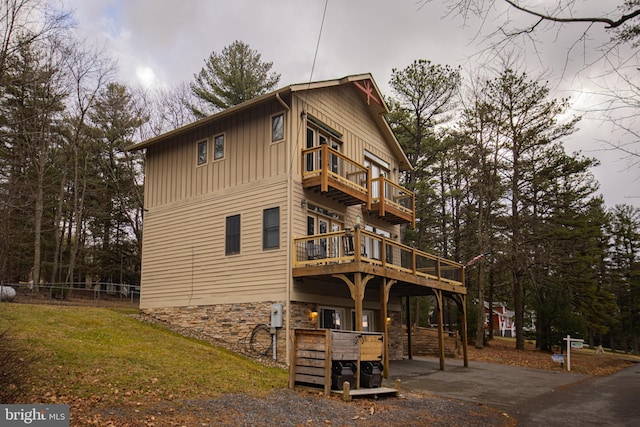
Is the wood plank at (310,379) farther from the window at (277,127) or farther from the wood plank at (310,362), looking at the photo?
the window at (277,127)

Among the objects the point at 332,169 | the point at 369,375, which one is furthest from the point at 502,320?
the point at 369,375

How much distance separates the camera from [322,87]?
17719mm

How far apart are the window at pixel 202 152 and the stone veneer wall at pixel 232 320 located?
5.25 metres

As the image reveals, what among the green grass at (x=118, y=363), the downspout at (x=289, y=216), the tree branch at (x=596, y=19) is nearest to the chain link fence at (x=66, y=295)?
the green grass at (x=118, y=363)

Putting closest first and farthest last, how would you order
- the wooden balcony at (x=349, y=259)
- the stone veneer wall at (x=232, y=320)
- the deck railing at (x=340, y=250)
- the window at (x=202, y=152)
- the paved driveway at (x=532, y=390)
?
the paved driveway at (x=532, y=390) < the wooden balcony at (x=349, y=259) < the deck railing at (x=340, y=250) < the stone veneer wall at (x=232, y=320) < the window at (x=202, y=152)

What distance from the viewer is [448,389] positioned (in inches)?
548

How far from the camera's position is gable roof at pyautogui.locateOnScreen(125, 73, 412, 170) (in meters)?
16.5

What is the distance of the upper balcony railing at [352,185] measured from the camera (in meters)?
16.2

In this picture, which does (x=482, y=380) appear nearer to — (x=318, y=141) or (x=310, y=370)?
(x=310, y=370)

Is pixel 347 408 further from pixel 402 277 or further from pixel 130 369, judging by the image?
pixel 402 277

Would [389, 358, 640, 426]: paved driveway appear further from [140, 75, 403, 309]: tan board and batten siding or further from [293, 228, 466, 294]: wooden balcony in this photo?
[140, 75, 403, 309]: tan board and batten siding

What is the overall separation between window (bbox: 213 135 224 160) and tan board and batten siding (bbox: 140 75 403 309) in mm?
173

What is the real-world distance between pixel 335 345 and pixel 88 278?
101 ft

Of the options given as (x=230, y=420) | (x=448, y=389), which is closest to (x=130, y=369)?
(x=230, y=420)
